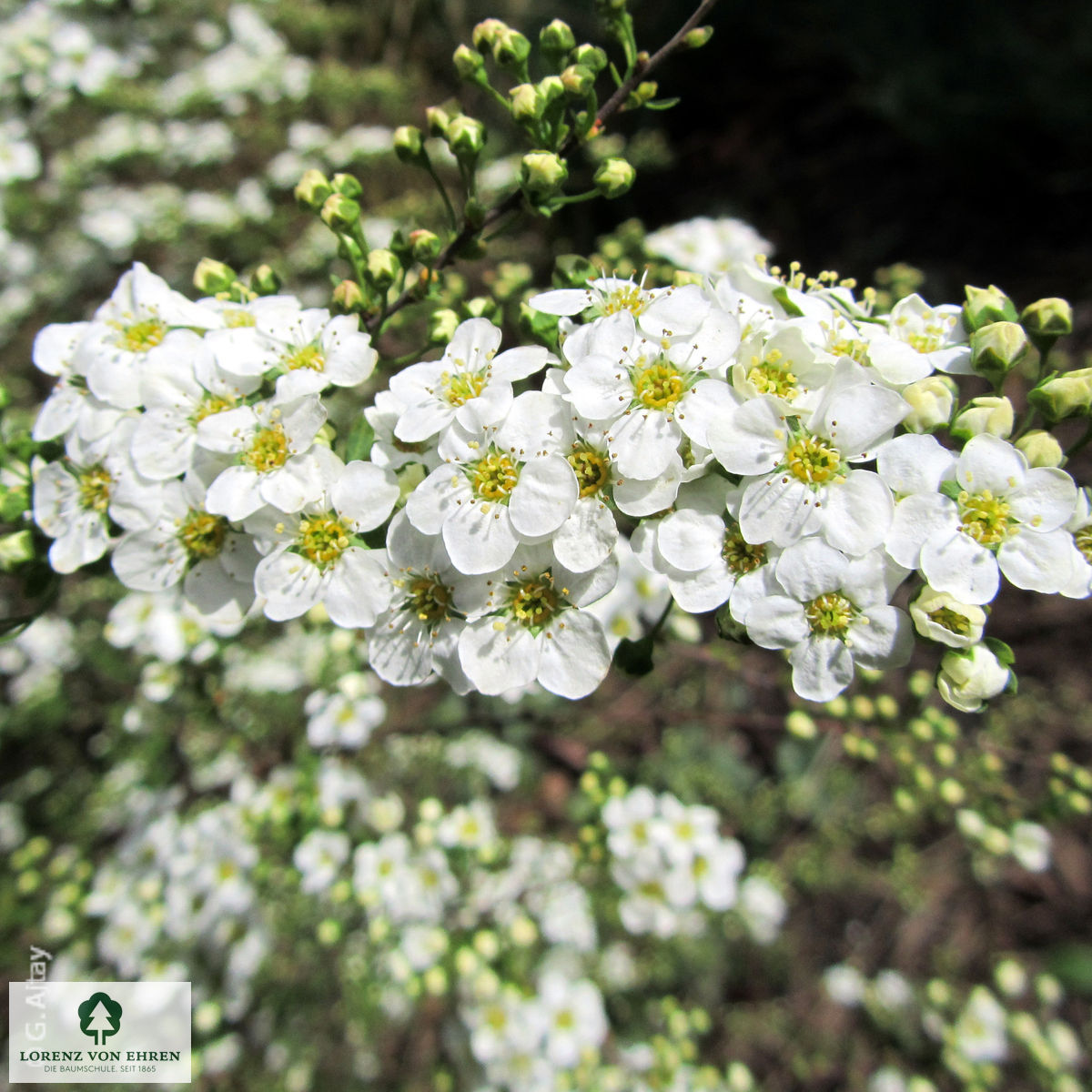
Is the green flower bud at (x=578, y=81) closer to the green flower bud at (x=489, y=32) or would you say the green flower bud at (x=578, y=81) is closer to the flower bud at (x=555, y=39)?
the flower bud at (x=555, y=39)

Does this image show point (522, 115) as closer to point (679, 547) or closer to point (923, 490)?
point (679, 547)

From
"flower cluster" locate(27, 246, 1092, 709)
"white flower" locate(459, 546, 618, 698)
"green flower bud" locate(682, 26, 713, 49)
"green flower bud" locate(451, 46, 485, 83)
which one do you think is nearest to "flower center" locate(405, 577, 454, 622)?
"flower cluster" locate(27, 246, 1092, 709)

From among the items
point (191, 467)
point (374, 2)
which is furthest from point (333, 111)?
point (191, 467)

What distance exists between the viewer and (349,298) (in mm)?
1596

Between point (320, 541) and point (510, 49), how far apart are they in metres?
1.21

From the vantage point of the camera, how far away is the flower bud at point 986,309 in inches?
59.5

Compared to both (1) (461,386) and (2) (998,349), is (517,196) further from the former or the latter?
(2) (998,349)

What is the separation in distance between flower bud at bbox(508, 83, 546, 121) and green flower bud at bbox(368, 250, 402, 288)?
1.34ft

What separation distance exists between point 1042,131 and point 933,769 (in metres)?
4.32

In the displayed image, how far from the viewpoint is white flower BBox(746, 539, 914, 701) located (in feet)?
4.31

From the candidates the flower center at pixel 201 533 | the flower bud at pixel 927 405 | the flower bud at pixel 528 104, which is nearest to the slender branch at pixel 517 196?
the flower bud at pixel 528 104

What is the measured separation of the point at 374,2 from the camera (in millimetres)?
6727

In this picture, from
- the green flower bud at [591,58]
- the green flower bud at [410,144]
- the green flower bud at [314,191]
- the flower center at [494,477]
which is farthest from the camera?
the green flower bud at [410,144]

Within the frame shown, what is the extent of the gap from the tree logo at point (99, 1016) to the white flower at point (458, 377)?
304cm
